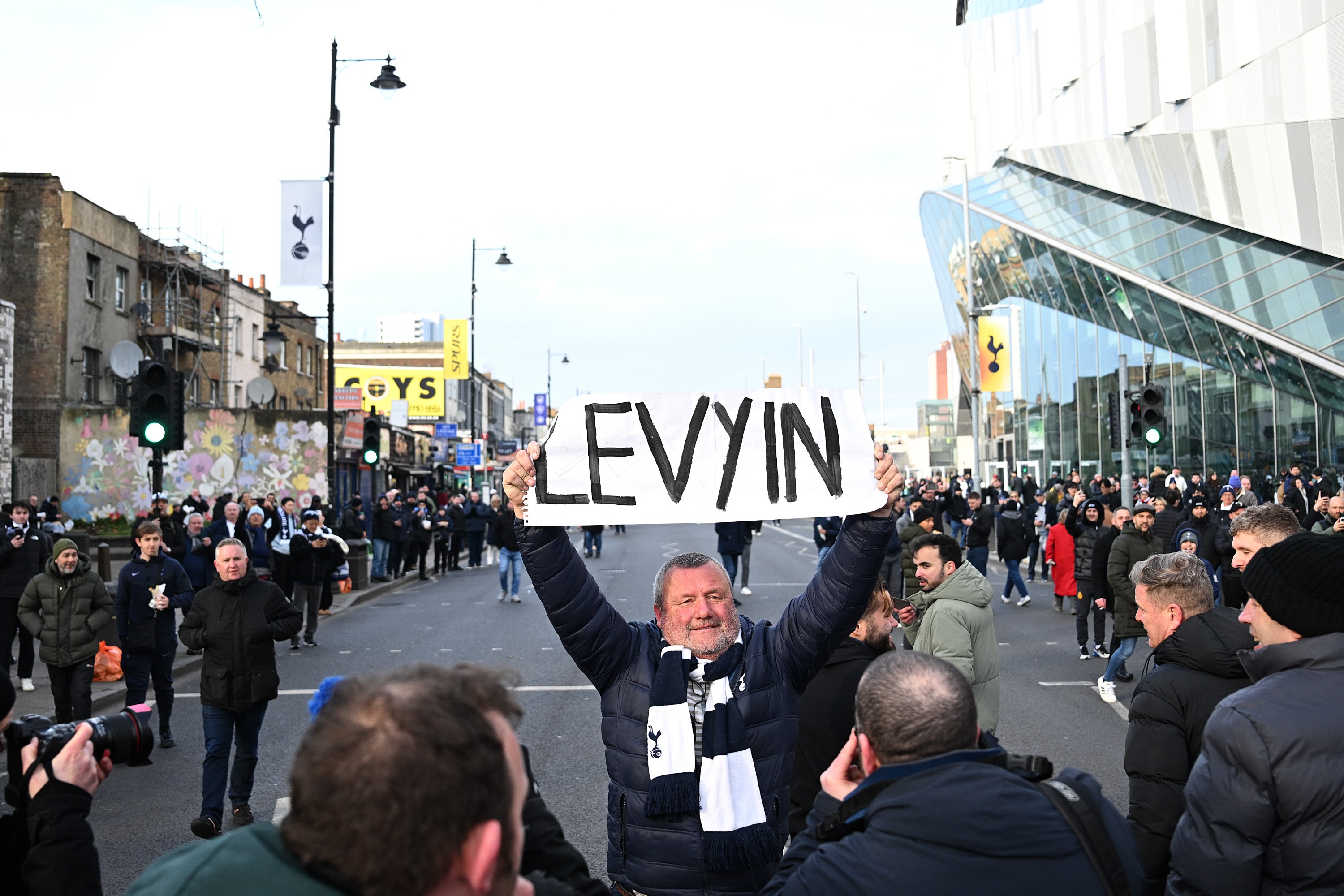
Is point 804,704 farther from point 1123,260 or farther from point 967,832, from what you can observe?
point 1123,260

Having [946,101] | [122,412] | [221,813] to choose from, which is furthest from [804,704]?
[946,101]

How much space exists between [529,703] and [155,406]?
6022 mm

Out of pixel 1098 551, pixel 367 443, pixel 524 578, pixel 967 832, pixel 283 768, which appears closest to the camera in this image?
pixel 967 832

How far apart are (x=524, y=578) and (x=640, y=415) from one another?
21893 mm

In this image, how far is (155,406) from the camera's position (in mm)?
13211

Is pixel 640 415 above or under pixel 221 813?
above

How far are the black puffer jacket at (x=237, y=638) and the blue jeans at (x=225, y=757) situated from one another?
8cm

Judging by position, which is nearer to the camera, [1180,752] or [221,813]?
[1180,752]

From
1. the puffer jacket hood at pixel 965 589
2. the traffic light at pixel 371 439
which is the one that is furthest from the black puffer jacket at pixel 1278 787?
the traffic light at pixel 371 439

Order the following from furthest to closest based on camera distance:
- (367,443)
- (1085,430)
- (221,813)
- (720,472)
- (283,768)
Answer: (1085,430), (367,443), (283,768), (221,813), (720,472)

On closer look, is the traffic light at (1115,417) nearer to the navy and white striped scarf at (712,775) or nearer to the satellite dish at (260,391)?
the navy and white striped scarf at (712,775)

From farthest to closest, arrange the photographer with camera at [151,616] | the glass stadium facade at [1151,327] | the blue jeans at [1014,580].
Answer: the glass stadium facade at [1151,327]
the blue jeans at [1014,580]
the photographer with camera at [151,616]

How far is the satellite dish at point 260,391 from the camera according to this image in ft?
118

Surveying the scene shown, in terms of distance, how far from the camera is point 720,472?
4.32m
